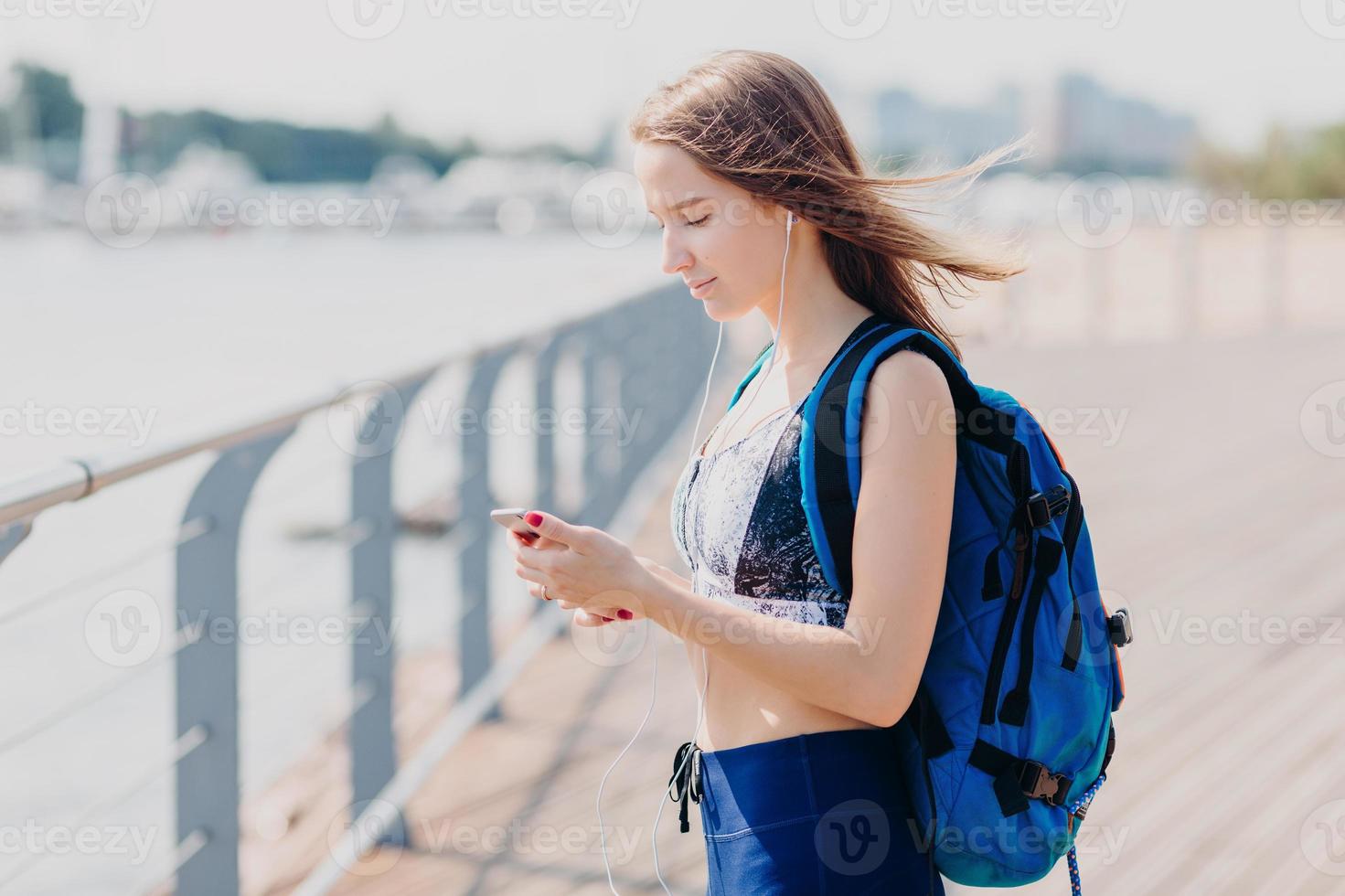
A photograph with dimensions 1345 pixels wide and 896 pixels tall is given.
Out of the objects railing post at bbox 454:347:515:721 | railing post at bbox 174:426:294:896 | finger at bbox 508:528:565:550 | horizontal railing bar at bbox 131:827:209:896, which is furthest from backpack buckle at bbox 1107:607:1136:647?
railing post at bbox 454:347:515:721

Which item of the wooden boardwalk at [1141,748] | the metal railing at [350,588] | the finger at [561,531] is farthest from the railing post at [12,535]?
the wooden boardwalk at [1141,748]

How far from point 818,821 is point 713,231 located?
0.64 metres

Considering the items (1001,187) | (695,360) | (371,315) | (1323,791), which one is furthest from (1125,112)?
(1323,791)

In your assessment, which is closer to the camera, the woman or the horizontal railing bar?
the woman

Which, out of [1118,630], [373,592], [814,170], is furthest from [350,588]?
[1118,630]

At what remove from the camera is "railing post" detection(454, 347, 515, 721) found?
374 centimetres

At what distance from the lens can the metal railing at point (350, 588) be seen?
2109 mm

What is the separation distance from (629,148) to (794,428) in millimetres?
419

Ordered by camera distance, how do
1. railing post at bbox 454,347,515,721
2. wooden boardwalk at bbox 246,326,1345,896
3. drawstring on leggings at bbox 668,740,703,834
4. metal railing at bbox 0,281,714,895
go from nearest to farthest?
drawstring on leggings at bbox 668,740,703,834 → metal railing at bbox 0,281,714,895 → wooden boardwalk at bbox 246,326,1345,896 → railing post at bbox 454,347,515,721

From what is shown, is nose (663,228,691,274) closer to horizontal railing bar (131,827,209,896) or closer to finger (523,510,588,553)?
finger (523,510,588,553)

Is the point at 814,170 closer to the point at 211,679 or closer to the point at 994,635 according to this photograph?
the point at 994,635

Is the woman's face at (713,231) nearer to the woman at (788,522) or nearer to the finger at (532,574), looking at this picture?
the woman at (788,522)

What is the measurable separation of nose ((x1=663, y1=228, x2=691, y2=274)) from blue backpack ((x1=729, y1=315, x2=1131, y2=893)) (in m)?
0.22

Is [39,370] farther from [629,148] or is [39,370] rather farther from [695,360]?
[629,148]
